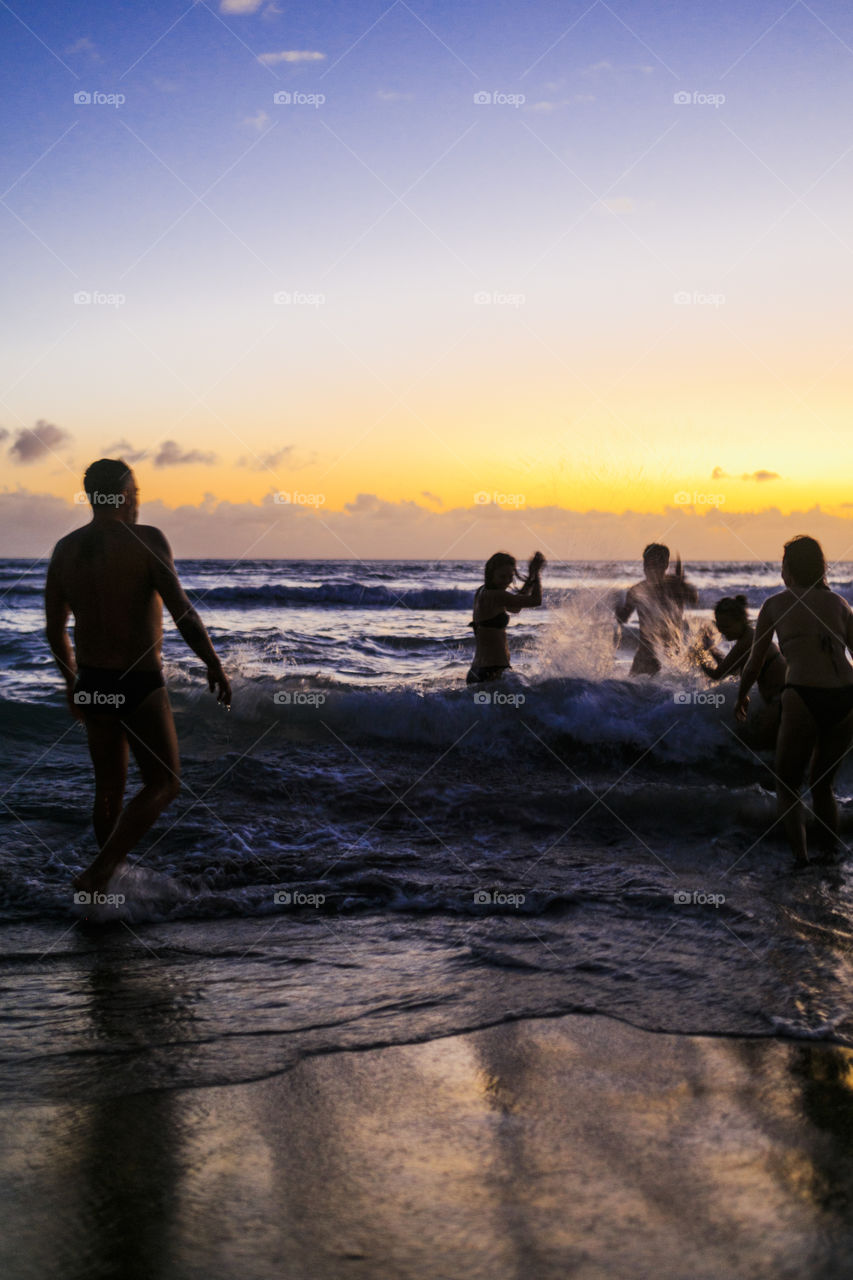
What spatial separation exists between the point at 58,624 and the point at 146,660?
1.70ft

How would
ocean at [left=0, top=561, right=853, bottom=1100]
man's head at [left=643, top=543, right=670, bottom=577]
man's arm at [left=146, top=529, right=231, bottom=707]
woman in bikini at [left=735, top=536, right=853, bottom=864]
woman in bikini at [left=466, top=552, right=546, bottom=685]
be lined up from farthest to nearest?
man's head at [left=643, top=543, right=670, bottom=577], woman in bikini at [left=466, top=552, right=546, bottom=685], woman in bikini at [left=735, top=536, right=853, bottom=864], man's arm at [left=146, top=529, right=231, bottom=707], ocean at [left=0, top=561, right=853, bottom=1100]

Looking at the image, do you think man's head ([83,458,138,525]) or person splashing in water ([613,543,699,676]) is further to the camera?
person splashing in water ([613,543,699,676])

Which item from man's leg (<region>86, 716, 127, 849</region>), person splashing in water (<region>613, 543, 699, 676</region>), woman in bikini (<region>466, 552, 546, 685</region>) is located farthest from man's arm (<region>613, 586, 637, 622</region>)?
man's leg (<region>86, 716, 127, 849</region>)

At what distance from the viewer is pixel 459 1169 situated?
237 cm

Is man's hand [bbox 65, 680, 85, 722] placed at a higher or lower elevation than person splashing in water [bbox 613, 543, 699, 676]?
lower

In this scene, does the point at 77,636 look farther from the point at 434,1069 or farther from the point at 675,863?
the point at 675,863

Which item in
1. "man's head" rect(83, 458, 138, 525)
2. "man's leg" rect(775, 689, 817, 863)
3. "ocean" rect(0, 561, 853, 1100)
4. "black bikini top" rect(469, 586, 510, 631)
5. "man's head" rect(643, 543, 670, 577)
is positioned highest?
"man's head" rect(83, 458, 138, 525)

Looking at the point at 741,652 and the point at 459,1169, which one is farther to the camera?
the point at 741,652

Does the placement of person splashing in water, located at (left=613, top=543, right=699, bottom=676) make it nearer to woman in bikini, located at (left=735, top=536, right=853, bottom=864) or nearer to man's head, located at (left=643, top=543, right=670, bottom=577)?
man's head, located at (left=643, top=543, right=670, bottom=577)

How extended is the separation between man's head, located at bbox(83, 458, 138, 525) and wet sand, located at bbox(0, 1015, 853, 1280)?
2545 mm

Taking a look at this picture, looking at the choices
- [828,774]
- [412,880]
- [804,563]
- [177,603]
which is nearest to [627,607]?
[804,563]

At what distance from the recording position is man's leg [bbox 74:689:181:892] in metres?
4.56

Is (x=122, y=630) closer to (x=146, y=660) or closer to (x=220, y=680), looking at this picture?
(x=146, y=660)

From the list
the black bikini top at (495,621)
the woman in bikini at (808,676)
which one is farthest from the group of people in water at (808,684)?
the black bikini top at (495,621)
